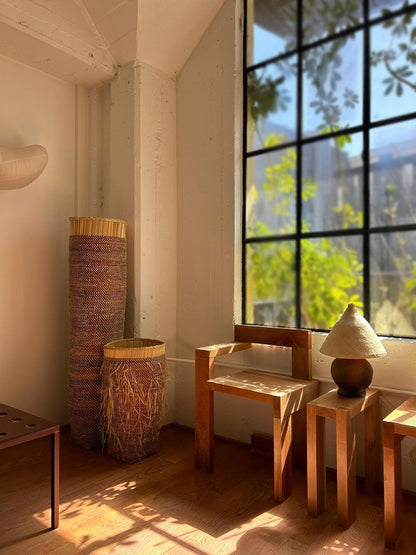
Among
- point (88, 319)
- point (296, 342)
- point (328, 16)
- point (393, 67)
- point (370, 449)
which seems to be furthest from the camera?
point (88, 319)

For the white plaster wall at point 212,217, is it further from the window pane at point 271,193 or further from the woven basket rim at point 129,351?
the woven basket rim at point 129,351

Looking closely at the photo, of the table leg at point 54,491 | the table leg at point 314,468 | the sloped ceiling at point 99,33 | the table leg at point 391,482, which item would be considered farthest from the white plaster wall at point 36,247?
the table leg at point 391,482

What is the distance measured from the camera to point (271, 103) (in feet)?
9.19

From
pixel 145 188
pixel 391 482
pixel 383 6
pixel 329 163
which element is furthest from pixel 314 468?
pixel 383 6

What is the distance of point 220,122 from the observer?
2855 millimetres

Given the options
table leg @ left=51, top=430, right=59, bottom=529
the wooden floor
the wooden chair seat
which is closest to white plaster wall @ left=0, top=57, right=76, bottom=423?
the wooden floor

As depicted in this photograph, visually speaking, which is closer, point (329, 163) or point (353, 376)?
point (353, 376)

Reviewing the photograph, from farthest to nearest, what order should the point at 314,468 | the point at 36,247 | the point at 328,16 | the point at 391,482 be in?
the point at 36,247, the point at 328,16, the point at 314,468, the point at 391,482

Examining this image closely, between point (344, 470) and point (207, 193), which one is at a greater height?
point (207, 193)

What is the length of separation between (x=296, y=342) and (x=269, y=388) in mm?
352

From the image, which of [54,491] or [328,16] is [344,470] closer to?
[54,491]

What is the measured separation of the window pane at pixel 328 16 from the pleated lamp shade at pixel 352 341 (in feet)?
5.35

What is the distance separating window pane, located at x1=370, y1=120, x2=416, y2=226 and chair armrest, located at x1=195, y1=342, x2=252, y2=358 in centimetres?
101

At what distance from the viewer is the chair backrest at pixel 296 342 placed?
7.70 feet
